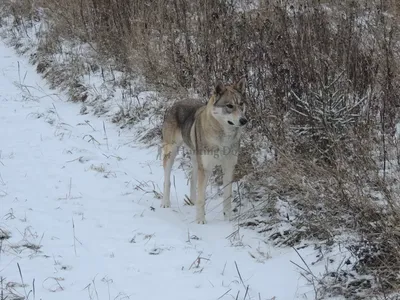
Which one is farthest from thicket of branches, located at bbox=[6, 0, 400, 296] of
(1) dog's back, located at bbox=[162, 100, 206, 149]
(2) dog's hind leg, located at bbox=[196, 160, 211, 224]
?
(1) dog's back, located at bbox=[162, 100, 206, 149]

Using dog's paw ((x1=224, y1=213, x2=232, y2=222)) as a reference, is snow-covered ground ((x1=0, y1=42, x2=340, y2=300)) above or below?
above

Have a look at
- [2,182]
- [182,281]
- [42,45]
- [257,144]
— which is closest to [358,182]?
[182,281]

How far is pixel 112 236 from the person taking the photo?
187 inches

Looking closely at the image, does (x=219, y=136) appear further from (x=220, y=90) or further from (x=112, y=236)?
(x=112, y=236)

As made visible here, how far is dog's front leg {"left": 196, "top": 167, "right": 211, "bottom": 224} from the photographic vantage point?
5.25 m

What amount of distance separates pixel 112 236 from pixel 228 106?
166cm

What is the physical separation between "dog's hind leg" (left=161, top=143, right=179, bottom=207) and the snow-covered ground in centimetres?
11

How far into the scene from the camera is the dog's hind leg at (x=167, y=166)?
18.7 ft

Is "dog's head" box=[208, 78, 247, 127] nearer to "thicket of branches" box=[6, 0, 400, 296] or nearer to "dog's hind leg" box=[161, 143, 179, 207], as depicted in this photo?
"thicket of branches" box=[6, 0, 400, 296]

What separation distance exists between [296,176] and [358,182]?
697 mm

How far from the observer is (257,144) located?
606cm

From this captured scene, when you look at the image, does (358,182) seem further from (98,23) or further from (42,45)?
(42,45)

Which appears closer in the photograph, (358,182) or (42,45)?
(358,182)

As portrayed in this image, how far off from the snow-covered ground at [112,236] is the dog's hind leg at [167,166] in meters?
0.11
